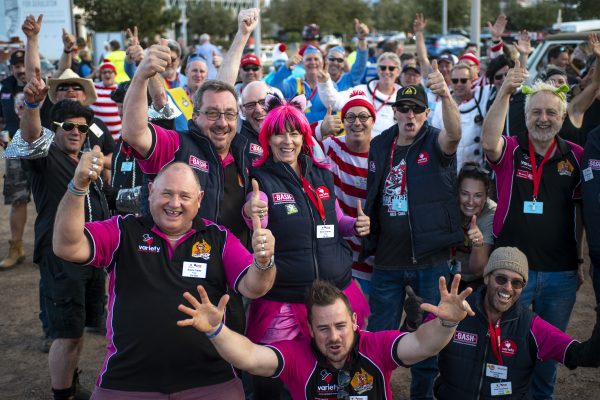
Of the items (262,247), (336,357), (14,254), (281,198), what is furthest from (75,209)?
(14,254)

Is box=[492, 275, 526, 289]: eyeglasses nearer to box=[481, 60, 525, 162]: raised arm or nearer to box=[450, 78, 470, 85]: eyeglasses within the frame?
box=[481, 60, 525, 162]: raised arm

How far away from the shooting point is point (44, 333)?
6.09m

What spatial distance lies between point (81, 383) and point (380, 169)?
2.91 meters

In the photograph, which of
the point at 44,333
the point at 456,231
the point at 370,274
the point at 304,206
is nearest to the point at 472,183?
the point at 456,231

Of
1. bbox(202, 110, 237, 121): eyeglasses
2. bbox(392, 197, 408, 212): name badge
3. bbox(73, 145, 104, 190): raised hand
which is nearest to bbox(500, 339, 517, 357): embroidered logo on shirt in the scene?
bbox(392, 197, 408, 212): name badge

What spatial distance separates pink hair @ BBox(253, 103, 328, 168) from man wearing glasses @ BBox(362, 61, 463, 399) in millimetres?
651

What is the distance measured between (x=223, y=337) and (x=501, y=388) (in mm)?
1834

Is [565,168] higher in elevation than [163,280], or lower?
higher

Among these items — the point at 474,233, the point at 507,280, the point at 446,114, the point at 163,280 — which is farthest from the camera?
the point at 474,233

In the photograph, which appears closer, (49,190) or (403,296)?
(403,296)

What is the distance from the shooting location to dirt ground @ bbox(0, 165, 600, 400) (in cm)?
526

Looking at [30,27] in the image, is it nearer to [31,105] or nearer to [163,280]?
[31,105]

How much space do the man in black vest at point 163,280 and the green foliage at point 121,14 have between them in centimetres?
3268

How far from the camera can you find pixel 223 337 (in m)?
3.08
